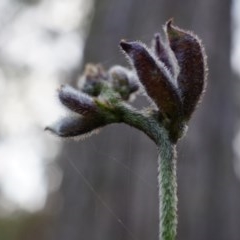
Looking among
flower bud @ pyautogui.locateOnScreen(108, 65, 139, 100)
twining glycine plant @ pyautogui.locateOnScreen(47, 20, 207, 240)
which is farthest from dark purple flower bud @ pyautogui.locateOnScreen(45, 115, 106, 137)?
flower bud @ pyautogui.locateOnScreen(108, 65, 139, 100)

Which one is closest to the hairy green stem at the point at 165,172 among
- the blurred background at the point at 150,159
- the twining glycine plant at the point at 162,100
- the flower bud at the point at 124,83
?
the twining glycine plant at the point at 162,100

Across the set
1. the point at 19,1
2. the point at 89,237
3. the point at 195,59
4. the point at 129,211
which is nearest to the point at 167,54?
the point at 195,59

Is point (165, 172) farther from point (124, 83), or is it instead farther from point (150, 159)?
point (150, 159)

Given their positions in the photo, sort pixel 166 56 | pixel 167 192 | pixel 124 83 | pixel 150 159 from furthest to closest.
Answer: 1. pixel 150 159
2. pixel 124 83
3. pixel 166 56
4. pixel 167 192

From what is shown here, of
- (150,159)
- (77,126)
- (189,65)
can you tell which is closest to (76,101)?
(77,126)

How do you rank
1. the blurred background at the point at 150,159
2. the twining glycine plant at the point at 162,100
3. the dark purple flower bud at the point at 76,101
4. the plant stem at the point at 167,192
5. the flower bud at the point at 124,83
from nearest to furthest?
the plant stem at the point at 167,192 → the twining glycine plant at the point at 162,100 → the dark purple flower bud at the point at 76,101 → the flower bud at the point at 124,83 → the blurred background at the point at 150,159

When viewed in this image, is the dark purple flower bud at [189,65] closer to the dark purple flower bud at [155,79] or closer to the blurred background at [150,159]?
the dark purple flower bud at [155,79]

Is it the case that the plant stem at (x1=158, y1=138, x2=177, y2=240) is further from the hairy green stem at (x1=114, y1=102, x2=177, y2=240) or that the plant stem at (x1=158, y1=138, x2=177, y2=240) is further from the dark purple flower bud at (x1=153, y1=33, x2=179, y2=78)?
the dark purple flower bud at (x1=153, y1=33, x2=179, y2=78)
